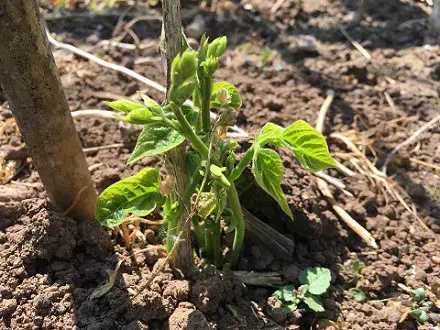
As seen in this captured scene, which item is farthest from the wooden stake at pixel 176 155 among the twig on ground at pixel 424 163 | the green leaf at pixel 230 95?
the twig on ground at pixel 424 163

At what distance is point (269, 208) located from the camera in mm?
2008

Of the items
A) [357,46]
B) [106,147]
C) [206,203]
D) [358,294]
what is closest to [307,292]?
[358,294]

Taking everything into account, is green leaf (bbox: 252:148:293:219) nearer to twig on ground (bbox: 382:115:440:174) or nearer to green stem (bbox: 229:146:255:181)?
green stem (bbox: 229:146:255:181)

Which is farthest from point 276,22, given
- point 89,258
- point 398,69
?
point 89,258

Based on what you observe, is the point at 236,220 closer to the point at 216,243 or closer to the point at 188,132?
the point at 216,243

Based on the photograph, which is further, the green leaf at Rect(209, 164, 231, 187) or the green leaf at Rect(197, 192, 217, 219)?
the green leaf at Rect(197, 192, 217, 219)

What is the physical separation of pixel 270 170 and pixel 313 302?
598 mm

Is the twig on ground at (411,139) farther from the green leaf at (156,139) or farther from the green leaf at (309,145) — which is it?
the green leaf at (156,139)

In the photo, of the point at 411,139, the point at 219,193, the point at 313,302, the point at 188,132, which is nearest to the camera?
the point at 188,132

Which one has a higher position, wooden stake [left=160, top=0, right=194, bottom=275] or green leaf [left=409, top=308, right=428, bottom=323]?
wooden stake [left=160, top=0, right=194, bottom=275]

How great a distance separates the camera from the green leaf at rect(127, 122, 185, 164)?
4.60ft

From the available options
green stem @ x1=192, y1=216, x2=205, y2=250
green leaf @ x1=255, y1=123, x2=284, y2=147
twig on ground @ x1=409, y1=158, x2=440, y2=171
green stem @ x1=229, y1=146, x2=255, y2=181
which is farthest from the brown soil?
green leaf @ x1=255, y1=123, x2=284, y2=147

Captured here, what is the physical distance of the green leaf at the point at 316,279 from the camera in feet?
5.86

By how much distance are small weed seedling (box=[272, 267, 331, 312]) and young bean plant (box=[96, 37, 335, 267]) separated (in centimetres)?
35
